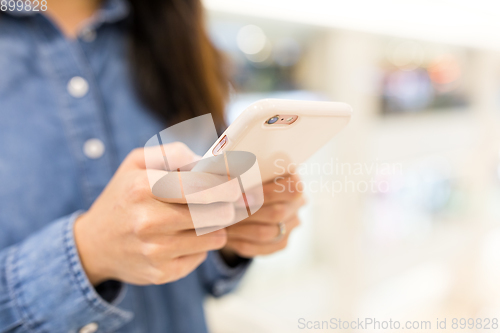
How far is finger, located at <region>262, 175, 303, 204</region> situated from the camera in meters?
0.21

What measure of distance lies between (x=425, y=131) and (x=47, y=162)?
93 centimetres

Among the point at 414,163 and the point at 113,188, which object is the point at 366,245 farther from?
the point at 113,188

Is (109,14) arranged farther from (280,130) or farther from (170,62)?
(280,130)

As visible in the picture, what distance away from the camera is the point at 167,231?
0.17 metres

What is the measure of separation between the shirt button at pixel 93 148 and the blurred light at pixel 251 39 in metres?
0.52

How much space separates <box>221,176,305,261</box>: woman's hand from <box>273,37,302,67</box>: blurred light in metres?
0.60

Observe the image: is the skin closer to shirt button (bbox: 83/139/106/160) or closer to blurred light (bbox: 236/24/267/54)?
shirt button (bbox: 83/139/106/160)

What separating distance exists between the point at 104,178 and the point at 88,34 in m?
0.15

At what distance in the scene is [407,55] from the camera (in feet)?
2.84

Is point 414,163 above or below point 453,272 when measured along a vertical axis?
above

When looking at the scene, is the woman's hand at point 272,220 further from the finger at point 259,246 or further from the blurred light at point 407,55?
the blurred light at point 407,55

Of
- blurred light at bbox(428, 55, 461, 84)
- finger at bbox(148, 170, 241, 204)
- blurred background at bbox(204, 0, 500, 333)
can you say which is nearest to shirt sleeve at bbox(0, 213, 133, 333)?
finger at bbox(148, 170, 241, 204)

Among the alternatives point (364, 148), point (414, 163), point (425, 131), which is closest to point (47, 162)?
point (414, 163)

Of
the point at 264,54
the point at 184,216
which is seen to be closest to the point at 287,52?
the point at 264,54
